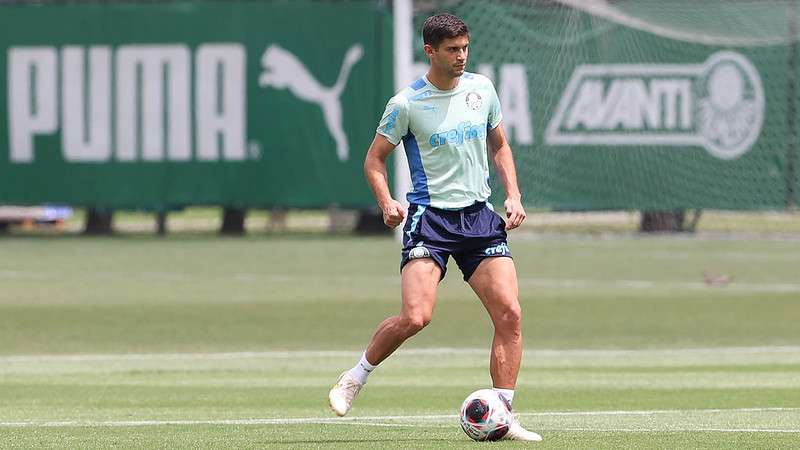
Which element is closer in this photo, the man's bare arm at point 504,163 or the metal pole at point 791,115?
the man's bare arm at point 504,163

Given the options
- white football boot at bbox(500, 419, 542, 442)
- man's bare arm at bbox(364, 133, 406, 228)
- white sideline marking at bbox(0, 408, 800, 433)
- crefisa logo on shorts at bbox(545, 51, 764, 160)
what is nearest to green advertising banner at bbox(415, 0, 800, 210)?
crefisa logo on shorts at bbox(545, 51, 764, 160)

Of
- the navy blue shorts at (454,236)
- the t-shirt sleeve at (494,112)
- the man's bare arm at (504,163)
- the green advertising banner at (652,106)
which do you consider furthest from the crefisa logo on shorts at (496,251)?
the green advertising banner at (652,106)

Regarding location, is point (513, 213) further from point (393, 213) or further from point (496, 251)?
point (393, 213)

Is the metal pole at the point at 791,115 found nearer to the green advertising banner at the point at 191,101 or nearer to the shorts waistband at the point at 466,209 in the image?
the green advertising banner at the point at 191,101

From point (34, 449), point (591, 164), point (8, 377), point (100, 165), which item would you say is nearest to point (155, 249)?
point (100, 165)

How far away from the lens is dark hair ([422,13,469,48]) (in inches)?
358

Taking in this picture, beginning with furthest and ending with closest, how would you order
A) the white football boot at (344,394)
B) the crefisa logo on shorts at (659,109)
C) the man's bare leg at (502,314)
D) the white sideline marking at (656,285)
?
the crefisa logo on shorts at (659,109) < the white sideline marking at (656,285) < the white football boot at (344,394) < the man's bare leg at (502,314)

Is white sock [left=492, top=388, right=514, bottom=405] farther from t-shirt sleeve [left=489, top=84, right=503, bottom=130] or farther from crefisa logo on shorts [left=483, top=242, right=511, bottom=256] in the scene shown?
t-shirt sleeve [left=489, top=84, right=503, bottom=130]

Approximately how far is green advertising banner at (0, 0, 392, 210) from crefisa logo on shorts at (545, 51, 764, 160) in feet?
11.7

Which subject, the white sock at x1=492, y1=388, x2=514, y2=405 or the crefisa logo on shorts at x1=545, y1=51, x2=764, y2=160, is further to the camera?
the crefisa logo on shorts at x1=545, y1=51, x2=764, y2=160

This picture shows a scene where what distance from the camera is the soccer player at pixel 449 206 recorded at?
9195 millimetres

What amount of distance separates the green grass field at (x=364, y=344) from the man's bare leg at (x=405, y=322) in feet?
0.81

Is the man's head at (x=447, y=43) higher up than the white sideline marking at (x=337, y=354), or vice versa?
the man's head at (x=447, y=43)

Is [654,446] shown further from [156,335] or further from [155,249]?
[155,249]
